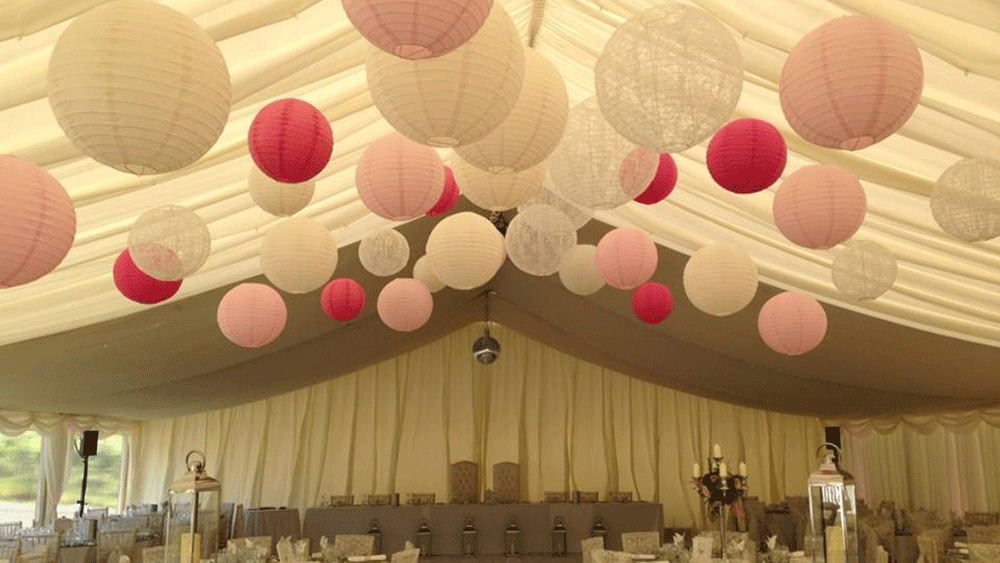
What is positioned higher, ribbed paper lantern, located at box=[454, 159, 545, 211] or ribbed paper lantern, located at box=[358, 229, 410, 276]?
ribbed paper lantern, located at box=[358, 229, 410, 276]

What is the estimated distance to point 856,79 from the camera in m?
2.47

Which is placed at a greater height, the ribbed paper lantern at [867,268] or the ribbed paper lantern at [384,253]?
the ribbed paper lantern at [384,253]

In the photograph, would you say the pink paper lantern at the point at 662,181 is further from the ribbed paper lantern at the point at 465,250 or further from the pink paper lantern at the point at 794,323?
the pink paper lantern at the point at 794,323

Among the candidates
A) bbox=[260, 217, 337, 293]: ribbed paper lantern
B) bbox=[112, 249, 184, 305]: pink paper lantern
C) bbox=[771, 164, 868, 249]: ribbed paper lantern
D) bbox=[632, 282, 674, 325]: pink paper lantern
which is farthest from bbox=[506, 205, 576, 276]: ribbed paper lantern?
bbox=[112, 249, 184, 305]: pink paper lantern

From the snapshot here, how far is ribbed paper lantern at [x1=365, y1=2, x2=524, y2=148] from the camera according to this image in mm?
2338

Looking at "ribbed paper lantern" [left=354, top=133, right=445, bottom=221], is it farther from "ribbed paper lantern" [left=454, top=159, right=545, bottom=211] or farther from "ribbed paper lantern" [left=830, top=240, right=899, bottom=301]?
"ribbed paper lantern" [left=830, top=240, right=899, bottom=301]

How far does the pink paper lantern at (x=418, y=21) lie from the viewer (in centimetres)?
191

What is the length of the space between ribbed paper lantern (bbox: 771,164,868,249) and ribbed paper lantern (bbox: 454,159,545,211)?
114cm

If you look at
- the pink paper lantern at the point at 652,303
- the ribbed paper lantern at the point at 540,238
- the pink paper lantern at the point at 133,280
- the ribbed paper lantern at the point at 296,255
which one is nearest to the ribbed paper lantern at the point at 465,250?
the ribbed paper lantern at the point at 540,238

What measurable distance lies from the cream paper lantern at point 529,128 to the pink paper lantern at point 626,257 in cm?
211

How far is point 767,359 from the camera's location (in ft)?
33.1

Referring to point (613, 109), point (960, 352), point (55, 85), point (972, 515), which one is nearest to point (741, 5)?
point (613, 109)

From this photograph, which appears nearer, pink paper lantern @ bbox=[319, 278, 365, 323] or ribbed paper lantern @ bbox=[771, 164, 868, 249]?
ribbed paper lantern @ bbox=[771, 164, 868, 249]

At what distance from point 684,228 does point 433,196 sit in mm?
4018
